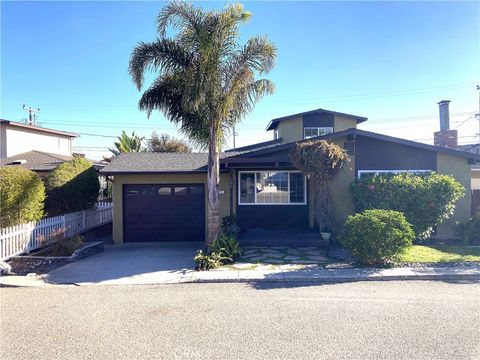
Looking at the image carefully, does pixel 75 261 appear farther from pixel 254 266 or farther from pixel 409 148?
pixel 409 148

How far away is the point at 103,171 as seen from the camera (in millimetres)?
11242

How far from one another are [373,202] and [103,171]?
9.30 metres

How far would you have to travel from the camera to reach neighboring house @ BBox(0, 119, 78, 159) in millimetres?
20547

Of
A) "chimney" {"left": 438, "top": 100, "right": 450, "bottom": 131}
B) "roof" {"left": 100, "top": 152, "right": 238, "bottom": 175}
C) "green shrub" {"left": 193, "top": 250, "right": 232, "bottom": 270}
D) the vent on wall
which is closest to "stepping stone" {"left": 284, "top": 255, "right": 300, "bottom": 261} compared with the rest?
"green shrub" {"left": 193, "top": 250, "right": 232, "bottom": 270}

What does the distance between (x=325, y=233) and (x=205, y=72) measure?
6.35m

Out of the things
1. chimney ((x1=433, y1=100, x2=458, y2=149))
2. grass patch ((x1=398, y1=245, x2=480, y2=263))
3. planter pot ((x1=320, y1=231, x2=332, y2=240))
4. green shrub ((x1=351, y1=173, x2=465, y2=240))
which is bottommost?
grass patch ((x1=398, y1=245, x2=480, y2=263))

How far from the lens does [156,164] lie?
12250 mm

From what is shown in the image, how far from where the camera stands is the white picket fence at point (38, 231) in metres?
8.53

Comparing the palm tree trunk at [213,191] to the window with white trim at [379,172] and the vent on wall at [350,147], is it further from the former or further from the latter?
the window with white trim at [379,172]

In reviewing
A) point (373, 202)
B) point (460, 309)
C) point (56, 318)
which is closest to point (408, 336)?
point (460, 309)

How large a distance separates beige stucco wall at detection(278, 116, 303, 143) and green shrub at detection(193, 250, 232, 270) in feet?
42.5

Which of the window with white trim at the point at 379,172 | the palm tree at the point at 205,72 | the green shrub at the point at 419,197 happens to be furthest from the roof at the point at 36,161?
the green shrub at the point at 419,197

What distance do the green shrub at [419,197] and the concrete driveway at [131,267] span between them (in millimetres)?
6333

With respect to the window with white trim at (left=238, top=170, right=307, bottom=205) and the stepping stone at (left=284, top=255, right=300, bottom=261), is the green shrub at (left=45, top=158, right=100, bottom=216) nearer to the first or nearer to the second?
the window with white trim at (left=238, top=170, right=307, bottom=205)
